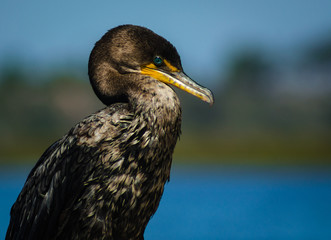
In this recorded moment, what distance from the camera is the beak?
8.14ft

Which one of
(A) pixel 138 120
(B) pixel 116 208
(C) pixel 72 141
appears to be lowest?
(B) pixel 116 208

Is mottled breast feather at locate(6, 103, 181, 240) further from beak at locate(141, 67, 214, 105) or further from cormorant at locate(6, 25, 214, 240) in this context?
beak at locate(141, 67, 214, 105)

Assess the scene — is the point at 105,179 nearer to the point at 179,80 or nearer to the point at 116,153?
the point at 116,153

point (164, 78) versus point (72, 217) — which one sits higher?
point (164, 78)

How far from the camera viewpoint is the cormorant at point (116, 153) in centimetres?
221


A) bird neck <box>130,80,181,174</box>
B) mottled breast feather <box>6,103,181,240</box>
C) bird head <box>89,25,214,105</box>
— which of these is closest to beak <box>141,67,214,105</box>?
bird head <box>89,25,214,105</box>

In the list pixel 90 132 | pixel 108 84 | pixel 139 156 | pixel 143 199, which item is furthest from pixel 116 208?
pixel 108 84

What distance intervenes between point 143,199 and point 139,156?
28 cm

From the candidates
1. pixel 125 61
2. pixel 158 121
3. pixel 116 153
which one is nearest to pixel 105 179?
pixel 116 153

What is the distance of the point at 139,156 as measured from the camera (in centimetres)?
222

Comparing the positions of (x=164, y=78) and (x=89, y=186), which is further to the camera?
(x=164, y=78)

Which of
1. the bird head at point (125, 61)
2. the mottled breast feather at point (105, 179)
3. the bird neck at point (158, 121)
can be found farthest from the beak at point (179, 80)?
the mottled breast feather at point (105, 179)

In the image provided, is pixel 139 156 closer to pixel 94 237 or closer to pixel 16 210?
pixel 94 237

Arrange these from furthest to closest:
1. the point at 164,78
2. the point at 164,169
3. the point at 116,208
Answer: the point at 164,78 → the point at 164,169 → the point at 116,208
